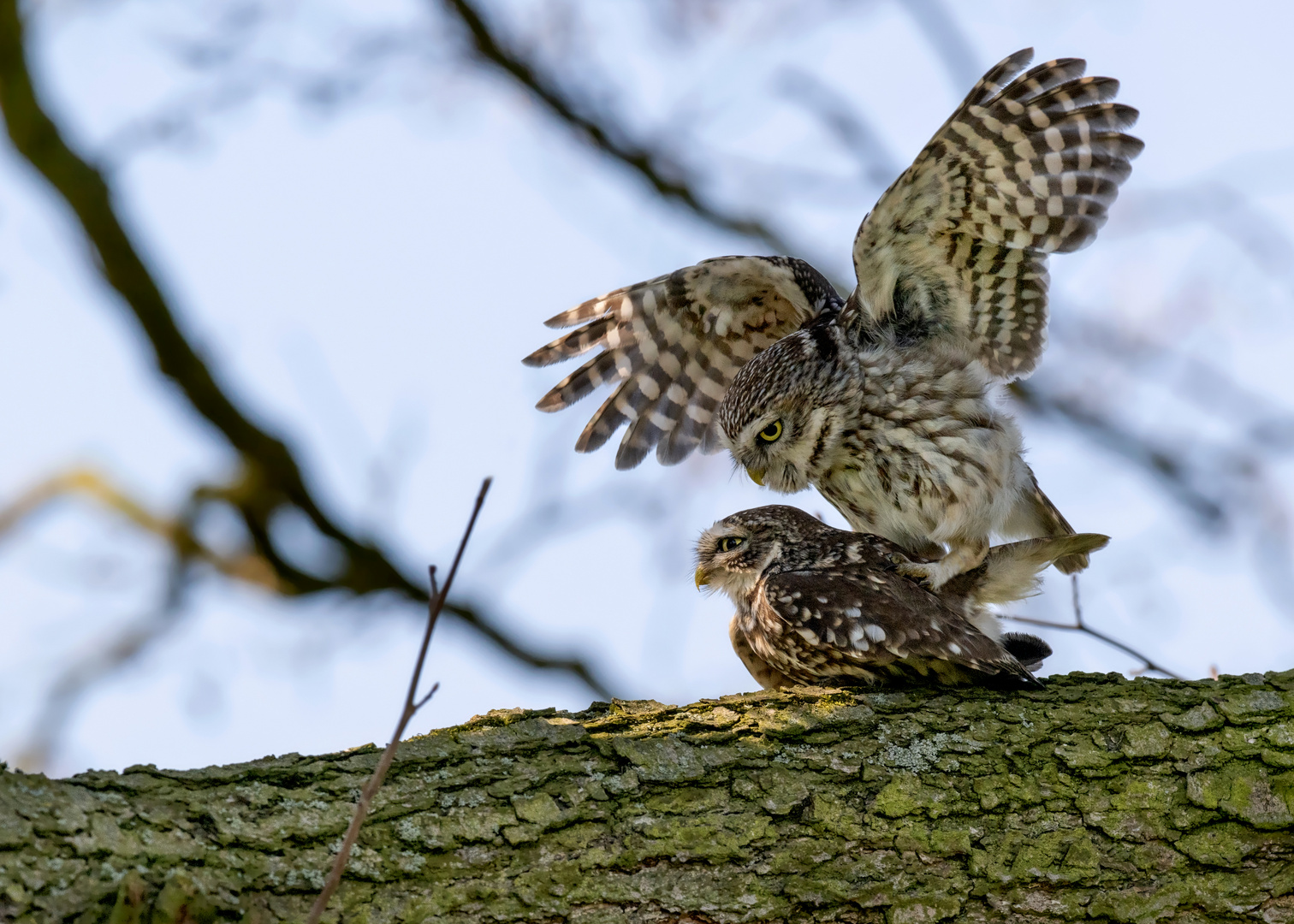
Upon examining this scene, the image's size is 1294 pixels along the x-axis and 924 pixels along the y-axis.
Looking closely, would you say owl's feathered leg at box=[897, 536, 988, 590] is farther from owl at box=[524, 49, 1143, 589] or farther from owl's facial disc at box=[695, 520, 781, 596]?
owl's facial disc at box=[695, 520, 781, 596]

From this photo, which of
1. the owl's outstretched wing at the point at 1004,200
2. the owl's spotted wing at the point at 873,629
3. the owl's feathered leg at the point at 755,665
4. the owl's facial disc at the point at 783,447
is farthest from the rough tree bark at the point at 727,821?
the owl's outstretched wing at the point at 1004,200

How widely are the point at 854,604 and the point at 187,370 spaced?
12.1ft

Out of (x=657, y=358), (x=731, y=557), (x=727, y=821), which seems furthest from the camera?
(x=657, y=358)

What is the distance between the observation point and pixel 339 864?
2.29 meters

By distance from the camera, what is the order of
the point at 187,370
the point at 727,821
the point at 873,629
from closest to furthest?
1. the point at 727,821
2. the point at 873,629
3. the point at 187,370

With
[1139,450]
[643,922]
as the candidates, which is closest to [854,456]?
[643,922]

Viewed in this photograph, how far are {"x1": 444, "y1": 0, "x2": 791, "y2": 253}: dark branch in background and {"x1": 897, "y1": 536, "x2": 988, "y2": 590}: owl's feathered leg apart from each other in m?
3.50

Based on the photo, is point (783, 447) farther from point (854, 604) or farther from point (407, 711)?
point (407, 711)

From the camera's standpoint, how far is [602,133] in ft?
25.1

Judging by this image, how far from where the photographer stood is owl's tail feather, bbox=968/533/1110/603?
4.48 meters

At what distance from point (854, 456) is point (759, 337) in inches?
52.0

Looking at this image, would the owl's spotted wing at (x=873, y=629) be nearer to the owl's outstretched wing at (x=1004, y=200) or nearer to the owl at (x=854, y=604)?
the owl at (x=854, y=604)

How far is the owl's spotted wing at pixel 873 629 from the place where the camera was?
3.85 m

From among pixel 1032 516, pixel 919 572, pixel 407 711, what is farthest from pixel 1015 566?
pixel 407 711
